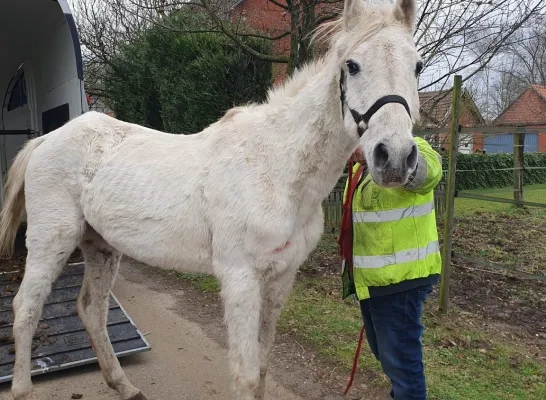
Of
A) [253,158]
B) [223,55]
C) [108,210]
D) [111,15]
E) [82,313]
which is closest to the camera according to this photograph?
[253,158]

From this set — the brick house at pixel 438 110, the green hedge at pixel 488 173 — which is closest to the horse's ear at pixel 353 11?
the brick house at pixel 438 110

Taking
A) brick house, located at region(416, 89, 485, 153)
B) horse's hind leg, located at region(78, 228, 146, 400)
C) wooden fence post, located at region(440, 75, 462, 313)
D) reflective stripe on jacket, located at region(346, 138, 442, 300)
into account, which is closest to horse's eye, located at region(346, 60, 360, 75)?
reflective stripe on jacket, located at region(346, 138, 442, 300)

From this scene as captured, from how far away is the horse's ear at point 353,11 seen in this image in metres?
2.19

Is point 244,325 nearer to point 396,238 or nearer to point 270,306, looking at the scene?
point 270,306

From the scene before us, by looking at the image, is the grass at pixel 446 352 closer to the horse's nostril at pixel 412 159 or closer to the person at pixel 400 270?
the person at pixel 400 270

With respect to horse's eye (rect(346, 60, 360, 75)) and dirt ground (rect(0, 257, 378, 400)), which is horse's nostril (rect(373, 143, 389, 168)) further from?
dirt ground (rect(0, 257, 378, 400))

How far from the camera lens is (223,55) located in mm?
7820

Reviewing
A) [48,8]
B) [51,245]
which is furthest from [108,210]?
[48,8]

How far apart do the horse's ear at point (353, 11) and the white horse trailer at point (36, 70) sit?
3428 mm

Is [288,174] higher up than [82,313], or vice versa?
[288,174]

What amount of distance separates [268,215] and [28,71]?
5582mm

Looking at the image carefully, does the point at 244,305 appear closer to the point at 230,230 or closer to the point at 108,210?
the point at 230,230

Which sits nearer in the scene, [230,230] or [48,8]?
[230,230]

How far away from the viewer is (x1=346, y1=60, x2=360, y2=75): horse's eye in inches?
81.1
